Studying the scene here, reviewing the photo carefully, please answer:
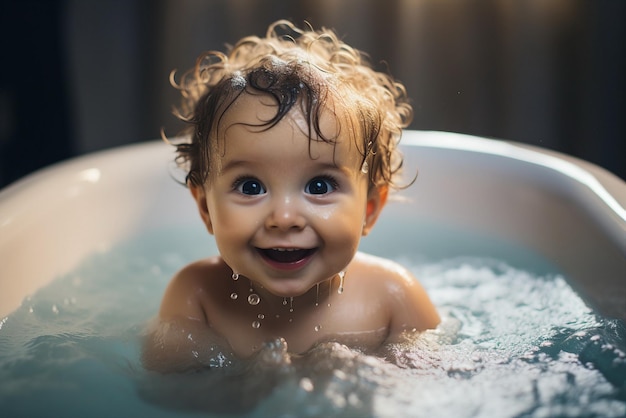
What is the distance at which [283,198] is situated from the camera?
1.12 metres

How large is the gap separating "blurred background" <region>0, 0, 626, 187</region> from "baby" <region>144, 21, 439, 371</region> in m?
1.20

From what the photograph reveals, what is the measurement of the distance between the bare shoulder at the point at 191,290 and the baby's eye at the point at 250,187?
22 centimetres

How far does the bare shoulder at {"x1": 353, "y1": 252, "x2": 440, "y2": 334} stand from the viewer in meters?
1.31

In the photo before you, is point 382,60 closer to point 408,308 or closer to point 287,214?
point 408,308

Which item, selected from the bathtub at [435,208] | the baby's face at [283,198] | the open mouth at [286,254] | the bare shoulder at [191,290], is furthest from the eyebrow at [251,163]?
the bathtub at [435,208]

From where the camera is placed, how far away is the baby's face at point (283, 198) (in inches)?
43.9

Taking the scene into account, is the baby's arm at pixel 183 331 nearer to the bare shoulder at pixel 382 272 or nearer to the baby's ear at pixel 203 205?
the baby's ear at pixel 203 205

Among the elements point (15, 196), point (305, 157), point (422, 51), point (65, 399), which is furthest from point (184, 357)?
point (422, 51)

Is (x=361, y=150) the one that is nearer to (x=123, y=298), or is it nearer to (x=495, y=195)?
(x=123, y=298)

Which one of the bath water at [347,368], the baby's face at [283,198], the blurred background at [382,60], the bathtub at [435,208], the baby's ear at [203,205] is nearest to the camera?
the bath water at [347,368]

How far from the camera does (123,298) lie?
1521 millimetres

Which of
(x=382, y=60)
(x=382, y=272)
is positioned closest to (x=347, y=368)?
(x=382, y=272)

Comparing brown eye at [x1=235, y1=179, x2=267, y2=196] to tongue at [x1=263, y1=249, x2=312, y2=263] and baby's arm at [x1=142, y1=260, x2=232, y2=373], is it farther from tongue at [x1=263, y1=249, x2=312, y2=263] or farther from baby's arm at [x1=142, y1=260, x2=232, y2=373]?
baby's arm at [x1=142, y1=260, x2=232, y2=373]

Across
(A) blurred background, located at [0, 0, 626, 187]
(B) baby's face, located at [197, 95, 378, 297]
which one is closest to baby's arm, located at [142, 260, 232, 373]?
(B) baby's face, located at [197, 95, 378, 297]
